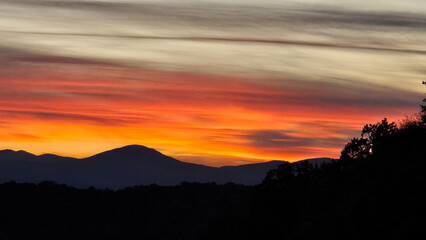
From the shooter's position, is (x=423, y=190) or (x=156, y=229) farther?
(x=156, y=229)

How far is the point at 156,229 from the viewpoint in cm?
18062

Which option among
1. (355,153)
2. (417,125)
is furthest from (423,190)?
(355,153)

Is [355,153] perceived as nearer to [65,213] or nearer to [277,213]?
[277,213]

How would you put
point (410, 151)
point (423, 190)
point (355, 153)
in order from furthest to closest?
point (355, 153) < point (410, 151) < point (423, 190)

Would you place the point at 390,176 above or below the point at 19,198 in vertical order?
below

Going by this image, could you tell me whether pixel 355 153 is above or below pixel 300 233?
above

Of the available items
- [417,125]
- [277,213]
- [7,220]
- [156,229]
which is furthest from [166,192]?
[417,125]

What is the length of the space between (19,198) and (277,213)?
113015 millimetres

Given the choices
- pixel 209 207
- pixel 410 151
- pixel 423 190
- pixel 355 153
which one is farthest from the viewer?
pixel 209 207

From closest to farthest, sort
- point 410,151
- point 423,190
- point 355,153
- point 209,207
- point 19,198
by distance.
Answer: point 423,190, point 410,151, point 355,153, point 209,207, point 19,198

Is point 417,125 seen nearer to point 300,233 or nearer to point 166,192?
point 300,233

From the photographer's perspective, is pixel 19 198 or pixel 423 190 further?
pixel 19 198

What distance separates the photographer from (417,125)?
70125mm

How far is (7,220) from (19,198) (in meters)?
12.0
